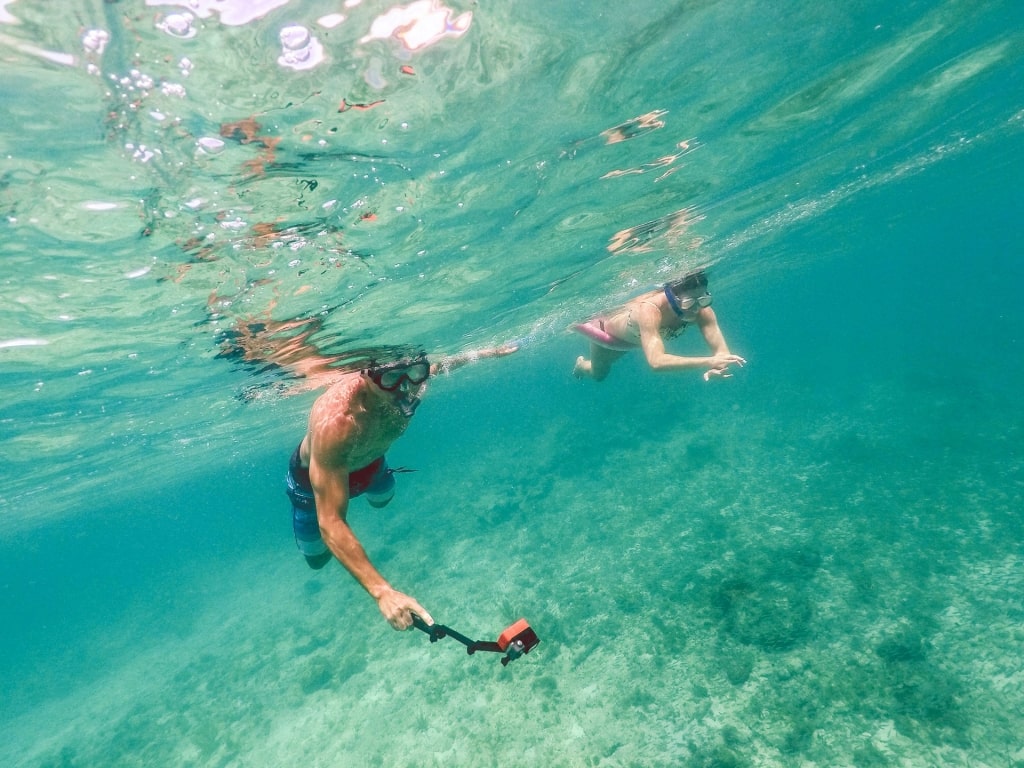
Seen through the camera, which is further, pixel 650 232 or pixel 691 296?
pixel 650 232

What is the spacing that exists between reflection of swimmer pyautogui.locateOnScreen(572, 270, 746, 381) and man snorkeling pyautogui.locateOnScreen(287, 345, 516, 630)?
359 centimetres

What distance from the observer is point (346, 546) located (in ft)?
13.8

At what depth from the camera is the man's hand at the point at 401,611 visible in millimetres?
3518

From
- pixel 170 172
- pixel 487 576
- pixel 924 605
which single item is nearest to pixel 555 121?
pixel 170 172

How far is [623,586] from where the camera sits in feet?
43.5

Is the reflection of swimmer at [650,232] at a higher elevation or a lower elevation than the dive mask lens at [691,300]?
higher

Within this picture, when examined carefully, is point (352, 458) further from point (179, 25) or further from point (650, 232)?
point (650, 232)

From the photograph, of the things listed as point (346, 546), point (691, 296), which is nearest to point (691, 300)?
point (691, 296)

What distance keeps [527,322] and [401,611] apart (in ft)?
68.2

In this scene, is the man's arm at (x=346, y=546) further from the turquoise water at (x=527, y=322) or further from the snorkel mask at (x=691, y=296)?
the snorkel mask at (x=691, y=296)

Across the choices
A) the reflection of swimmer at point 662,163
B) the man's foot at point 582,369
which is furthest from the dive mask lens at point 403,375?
the man's foot at point 582,369

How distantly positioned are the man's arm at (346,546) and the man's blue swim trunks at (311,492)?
2342 millimetres

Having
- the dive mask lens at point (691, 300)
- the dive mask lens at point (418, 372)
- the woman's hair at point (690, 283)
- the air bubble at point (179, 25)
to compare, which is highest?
the air bubble at point (179, 25)

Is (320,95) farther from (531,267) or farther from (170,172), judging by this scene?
(531,267)
